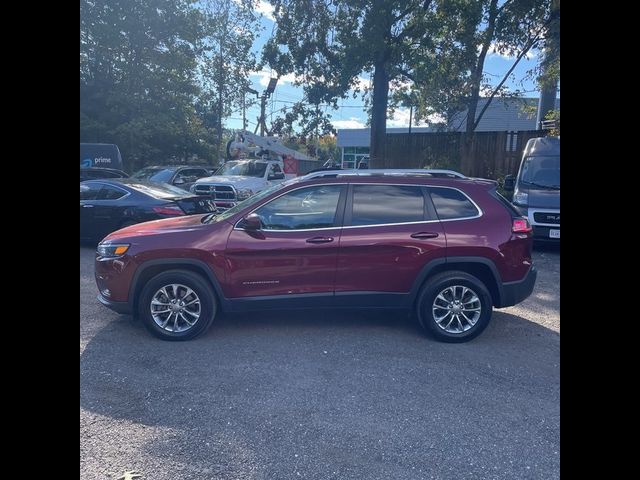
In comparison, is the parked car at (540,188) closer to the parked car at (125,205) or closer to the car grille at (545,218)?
the car grille at (545,218)

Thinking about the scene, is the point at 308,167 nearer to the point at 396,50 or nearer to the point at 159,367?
the point at 396,50

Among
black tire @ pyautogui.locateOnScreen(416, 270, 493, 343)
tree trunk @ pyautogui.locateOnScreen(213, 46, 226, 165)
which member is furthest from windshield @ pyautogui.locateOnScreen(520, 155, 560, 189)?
tree trunk @ pyautogui.locateOnScreen(213, 46, 226, 165)

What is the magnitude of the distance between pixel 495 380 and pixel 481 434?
0.96 metres

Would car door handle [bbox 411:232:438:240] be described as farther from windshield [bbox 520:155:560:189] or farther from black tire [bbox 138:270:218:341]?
windshield [bbox 520:155:560:189]

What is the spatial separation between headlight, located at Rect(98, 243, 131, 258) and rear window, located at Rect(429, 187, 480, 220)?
3.31 metres

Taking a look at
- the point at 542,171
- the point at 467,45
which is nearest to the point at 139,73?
the point at 467,45

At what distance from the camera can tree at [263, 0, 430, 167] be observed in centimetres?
1705

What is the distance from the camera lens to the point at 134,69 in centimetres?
2302

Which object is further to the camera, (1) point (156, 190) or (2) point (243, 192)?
(2) point (243, 192)

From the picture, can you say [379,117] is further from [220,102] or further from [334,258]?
[334,258]

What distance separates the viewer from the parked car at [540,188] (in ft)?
31.6

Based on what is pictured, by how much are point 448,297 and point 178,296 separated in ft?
9.39
